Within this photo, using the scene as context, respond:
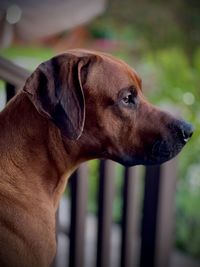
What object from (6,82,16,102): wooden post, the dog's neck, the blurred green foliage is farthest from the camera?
the blurred green foliage

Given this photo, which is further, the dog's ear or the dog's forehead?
the dog's forehead

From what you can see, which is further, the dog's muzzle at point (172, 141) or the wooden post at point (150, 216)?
the wooden post at point (150, 216)

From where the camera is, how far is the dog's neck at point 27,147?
1568 mm

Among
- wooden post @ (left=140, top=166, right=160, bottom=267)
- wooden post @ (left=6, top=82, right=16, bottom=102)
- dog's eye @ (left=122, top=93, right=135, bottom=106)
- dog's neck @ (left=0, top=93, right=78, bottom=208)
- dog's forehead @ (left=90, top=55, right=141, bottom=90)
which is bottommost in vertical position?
wooden post @ (left=140, top=166, right=160, bottom=267)

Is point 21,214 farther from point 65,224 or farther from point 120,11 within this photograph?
point 120,11

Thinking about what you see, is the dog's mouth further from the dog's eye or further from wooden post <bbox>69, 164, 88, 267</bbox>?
wooden post <bbox>69, 164, 88, 267</bbox>

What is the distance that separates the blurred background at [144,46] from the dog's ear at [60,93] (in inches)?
12.4

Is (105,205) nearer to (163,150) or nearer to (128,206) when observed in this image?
(128,206)

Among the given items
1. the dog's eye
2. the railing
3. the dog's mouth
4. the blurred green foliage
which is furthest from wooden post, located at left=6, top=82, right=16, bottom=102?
the blurred green foliage

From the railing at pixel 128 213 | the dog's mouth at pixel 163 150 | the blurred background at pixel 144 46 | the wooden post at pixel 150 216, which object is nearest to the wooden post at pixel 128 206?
the railing at pixel 128 213

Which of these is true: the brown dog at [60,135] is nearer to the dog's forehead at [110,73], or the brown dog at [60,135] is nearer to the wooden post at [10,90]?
the dog's forehead at [110,73]

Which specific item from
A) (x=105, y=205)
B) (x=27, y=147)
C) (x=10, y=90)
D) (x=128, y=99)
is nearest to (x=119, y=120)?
(x=128, y=99)

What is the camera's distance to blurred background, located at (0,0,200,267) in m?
3.69

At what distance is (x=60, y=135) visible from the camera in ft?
5.18
